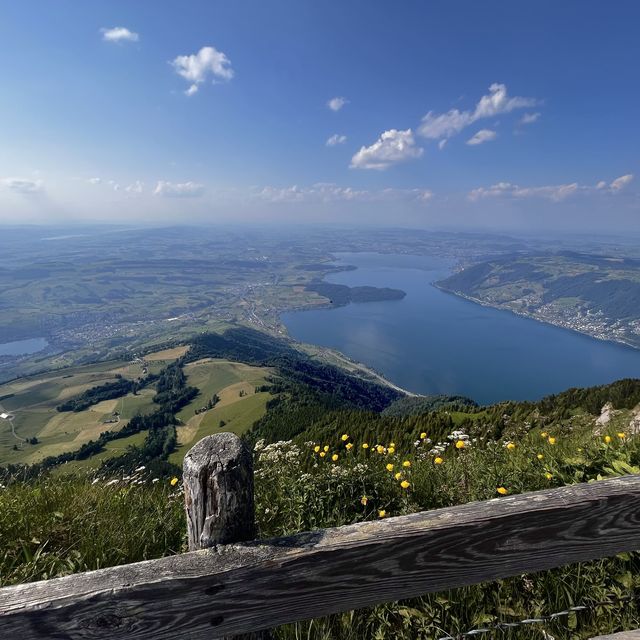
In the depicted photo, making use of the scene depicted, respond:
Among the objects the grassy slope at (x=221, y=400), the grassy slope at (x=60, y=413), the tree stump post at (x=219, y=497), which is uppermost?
the tree stump post at (x=219, y=497)

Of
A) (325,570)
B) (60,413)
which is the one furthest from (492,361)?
(325,570)

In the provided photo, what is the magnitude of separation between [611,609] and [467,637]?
1193 millimetres

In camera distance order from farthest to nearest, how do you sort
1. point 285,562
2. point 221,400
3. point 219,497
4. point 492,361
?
point 492,361
point 221,400
point 219,497
point 285,562

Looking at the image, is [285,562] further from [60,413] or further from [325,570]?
[60,413]

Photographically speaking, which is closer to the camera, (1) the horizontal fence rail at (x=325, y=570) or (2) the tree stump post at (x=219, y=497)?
(1) the horizontal fence rail at (x=325, y=570)

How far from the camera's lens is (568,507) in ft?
6.49

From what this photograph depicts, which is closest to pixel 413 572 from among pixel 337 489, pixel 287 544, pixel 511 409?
pixel 287 544

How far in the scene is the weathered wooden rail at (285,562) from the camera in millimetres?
1534

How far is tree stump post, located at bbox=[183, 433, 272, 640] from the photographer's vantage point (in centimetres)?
178

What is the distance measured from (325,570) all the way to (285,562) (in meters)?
0.21

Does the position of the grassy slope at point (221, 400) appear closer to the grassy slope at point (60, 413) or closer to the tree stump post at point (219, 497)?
the grassy slope at point (60, 413)

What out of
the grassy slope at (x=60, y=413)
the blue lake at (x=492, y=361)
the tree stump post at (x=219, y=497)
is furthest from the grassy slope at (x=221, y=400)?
the tree stump post at (x=219, y=497)

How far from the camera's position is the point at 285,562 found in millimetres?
1652

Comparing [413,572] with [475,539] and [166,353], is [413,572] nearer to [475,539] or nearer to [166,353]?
[475,539]
